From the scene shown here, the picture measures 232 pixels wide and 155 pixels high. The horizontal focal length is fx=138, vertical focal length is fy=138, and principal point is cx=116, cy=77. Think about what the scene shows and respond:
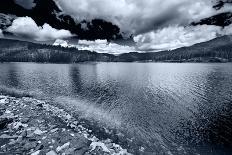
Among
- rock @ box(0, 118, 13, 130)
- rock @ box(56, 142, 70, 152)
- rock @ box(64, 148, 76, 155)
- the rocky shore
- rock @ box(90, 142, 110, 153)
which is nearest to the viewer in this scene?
rock @ box(64, 148, 76, 155)

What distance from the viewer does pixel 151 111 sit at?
28.8 meters

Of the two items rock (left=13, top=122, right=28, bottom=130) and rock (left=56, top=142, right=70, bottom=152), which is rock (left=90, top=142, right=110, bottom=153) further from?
rock (left=13, top=122, right=28, bottom=130)

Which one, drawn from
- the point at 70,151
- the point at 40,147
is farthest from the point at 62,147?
the point at 40,147

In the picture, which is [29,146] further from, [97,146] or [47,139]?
[97,146]

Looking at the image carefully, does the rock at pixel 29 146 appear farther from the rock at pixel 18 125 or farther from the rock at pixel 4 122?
the rock at pixel 4 122

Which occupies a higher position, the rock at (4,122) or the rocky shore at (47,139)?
the rock at (4,122)

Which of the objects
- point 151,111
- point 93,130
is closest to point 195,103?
point 151,111

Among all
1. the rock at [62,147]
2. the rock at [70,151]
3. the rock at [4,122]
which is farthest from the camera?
the rock at [4,122]

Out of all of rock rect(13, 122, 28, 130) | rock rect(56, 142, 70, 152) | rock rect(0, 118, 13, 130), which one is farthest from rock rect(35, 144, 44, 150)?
rock rect(0, 118, 13, 130)

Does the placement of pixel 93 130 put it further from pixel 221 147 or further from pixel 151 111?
pixel 221 147

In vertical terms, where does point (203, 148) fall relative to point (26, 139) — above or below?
below

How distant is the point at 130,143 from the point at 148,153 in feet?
8.67

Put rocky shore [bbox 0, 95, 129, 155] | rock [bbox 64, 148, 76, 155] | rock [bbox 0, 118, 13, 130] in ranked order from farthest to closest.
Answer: rock [bbox 0, 118, 13, 130] < rocky shore [bbox 0, 95, 129, 155] < rock [bbox 64, 148, 76, 155]

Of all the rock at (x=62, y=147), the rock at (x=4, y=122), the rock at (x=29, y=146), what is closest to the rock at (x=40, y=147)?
the rock at (x=29, y=146)
